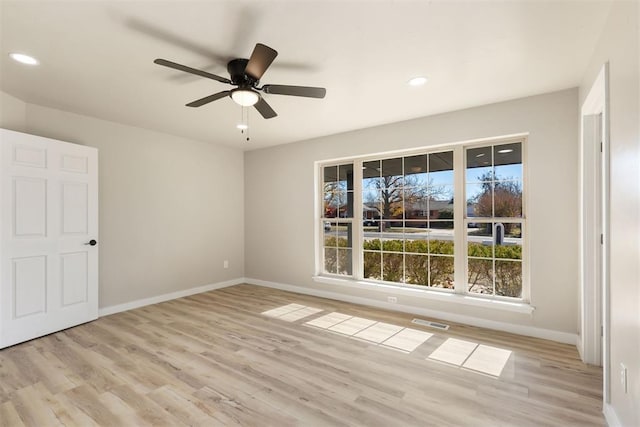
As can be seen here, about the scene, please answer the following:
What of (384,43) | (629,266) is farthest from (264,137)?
(629,266)

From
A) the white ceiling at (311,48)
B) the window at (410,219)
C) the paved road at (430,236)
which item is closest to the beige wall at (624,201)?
the white ceiling at (311,48)

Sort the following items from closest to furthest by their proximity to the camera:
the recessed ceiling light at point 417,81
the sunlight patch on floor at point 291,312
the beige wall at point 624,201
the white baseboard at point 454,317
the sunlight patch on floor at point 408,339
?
the beige wall at point 624,201, the recessed ceiling light at point 417,81, the sunlight patch on floor at point 408,339, the white baseboard at point 454,317, the sunlight patch on floor at point 291,312

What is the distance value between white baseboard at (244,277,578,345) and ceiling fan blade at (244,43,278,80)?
3.33 metres

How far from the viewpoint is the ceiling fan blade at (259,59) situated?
6.22 feet

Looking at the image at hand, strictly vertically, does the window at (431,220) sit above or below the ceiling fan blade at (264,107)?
below

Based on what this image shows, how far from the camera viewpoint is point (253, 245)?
576 centimetres

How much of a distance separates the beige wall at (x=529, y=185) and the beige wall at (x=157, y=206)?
1107mm

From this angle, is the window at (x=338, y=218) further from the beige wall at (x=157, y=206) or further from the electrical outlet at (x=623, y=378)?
the electrical outlet at (x=623, y=378)

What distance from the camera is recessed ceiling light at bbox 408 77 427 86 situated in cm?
279

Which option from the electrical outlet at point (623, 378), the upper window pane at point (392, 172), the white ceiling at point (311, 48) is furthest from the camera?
the upper window pane at point (392, 172)


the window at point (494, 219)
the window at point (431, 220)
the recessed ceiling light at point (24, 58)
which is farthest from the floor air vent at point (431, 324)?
the recessed ceiling light at point (24, 58)

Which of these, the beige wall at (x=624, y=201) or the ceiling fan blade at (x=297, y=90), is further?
the ceiling fan blade at (x=297, y=90)

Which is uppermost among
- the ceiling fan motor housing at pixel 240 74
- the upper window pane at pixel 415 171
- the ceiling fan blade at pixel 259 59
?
the ceiling fan motor housing at pixel 240 74

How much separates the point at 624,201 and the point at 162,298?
17.2 feet
